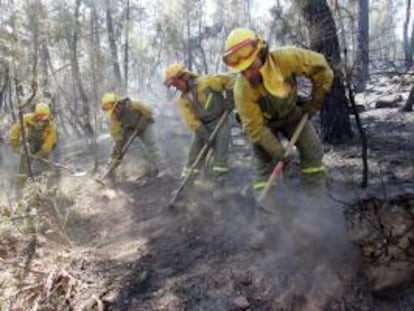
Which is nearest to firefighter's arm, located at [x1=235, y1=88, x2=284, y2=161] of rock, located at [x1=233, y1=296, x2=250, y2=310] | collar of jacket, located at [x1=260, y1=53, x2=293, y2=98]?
collar of jacket, located at [x1=260, y1=53, x2=293, y2=98]

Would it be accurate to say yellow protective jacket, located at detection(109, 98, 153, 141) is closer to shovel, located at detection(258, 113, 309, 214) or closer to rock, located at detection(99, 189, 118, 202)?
rock, located at detection(99, 189, 118, 202)

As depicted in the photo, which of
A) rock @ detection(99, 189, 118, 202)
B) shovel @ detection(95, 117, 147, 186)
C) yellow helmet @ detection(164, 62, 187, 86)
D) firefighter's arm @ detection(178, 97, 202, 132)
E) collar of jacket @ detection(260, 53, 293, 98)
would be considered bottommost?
rock @ detection(99, 189, 118, 202)

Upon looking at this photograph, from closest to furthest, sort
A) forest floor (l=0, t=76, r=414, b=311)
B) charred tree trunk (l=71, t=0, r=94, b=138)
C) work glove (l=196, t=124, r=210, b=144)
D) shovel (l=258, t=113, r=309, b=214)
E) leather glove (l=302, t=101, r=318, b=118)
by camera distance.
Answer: forest floor (l=0, t=76, r=414, b=311) → shovel (l=258, t=113, r=309, b=214) → leather glove (l=302, t=101, r=318, b=118) → work glove (l=196, t=124, r=210, b=144) → charred tree trunk (l=71, t=0, r=94, b=138)

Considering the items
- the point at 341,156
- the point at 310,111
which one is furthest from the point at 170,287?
the point at 341,156

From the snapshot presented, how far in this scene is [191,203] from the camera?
6.64 meters

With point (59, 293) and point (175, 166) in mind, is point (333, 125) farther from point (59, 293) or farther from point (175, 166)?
point (59, 293)

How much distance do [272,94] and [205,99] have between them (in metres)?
2.24

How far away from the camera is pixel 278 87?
452 centimetres

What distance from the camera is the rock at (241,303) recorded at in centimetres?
385

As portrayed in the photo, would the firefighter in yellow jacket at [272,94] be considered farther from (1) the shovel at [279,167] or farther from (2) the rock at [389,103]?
(2) the rock at [389,103]

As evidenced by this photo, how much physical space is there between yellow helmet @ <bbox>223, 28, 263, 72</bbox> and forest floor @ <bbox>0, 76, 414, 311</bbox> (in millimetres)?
1313

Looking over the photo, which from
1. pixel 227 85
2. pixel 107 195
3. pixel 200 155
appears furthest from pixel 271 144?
pixel 107 195

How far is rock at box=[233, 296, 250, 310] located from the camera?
12.6ft

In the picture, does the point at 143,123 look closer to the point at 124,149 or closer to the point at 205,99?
the point at 124,149
